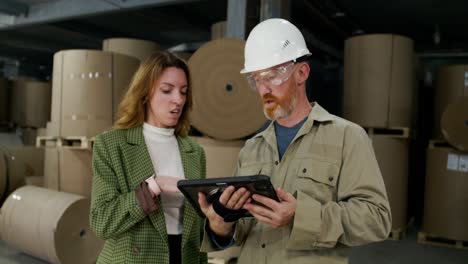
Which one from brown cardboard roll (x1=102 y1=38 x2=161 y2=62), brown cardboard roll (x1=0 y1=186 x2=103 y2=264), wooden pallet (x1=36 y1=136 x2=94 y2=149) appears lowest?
brown cardboard roll (x1=0 y1=186 x2=103 y2=264)

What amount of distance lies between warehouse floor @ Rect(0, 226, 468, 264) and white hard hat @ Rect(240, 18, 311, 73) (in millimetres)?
3193

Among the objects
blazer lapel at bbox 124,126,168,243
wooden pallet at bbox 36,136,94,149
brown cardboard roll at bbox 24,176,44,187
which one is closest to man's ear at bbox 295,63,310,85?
blazer lapel at bbox 124,126,168,243

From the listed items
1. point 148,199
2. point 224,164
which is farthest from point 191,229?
point 224,164

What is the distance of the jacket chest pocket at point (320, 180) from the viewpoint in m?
1.32

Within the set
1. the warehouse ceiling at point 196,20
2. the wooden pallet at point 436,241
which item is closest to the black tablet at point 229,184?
the warehouse ceiling at point 196,20

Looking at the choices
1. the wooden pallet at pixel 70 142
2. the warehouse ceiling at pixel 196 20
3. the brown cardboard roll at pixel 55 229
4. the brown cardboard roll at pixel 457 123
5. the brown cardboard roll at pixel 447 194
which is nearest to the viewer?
the brown cardboard roll at pixel 55 229

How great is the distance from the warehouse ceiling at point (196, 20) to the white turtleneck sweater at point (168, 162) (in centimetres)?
325

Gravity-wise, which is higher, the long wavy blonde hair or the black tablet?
the long wavy blonde hair

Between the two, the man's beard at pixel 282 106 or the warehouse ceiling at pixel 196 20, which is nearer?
the man's beard at pixel 282 106

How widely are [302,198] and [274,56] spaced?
0.49 meters

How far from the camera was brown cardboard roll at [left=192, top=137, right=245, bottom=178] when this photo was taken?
3.38 meters

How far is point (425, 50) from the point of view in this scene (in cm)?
818

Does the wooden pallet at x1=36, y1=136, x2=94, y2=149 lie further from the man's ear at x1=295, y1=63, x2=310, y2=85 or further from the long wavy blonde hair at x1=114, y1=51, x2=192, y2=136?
the man's ear at x1=295, y1=63, x2=310, y2=85

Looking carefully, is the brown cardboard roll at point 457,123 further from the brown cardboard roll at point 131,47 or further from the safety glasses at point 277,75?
the safety glasses at point 277,75
